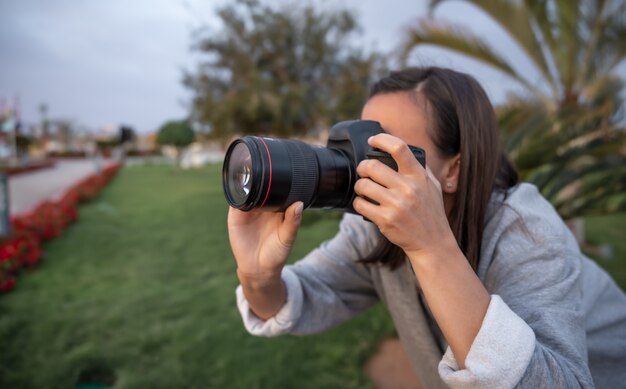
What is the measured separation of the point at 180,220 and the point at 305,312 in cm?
551

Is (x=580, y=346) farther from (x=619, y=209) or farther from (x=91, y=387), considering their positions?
(x=91, y=387)

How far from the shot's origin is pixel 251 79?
30.0 ft

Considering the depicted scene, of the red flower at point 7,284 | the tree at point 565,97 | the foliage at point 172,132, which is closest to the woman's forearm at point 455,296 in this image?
the tree at point 565,97

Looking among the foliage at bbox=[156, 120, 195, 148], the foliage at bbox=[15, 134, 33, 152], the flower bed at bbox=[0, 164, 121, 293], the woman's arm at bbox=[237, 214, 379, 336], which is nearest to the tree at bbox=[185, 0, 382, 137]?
the foliage at bbox=[156, 120, 195, 148]

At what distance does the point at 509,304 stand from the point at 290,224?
0.51 metres

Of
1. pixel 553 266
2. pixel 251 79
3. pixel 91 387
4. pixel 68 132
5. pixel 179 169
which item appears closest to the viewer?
pixel 553 266

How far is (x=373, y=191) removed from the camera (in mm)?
847

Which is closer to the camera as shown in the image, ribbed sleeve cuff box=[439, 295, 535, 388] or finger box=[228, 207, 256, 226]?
ribbed sleeve cuff box=[439, 295, 535, 388]

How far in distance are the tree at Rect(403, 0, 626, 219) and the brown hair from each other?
1480 mm

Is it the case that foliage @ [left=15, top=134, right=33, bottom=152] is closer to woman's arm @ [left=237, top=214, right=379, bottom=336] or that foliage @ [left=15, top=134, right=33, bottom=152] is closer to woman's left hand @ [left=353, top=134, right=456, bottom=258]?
woman's arm @ [left=237, top=214, right=379, bottom=336]

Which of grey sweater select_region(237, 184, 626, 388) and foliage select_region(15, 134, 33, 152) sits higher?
grey sweater select_region(237, 184, 626, 388)

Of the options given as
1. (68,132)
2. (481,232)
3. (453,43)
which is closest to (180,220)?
(453,43)

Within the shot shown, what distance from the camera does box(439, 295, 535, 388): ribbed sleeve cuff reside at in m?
0.74

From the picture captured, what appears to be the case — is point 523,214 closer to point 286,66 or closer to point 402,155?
point 402,155
